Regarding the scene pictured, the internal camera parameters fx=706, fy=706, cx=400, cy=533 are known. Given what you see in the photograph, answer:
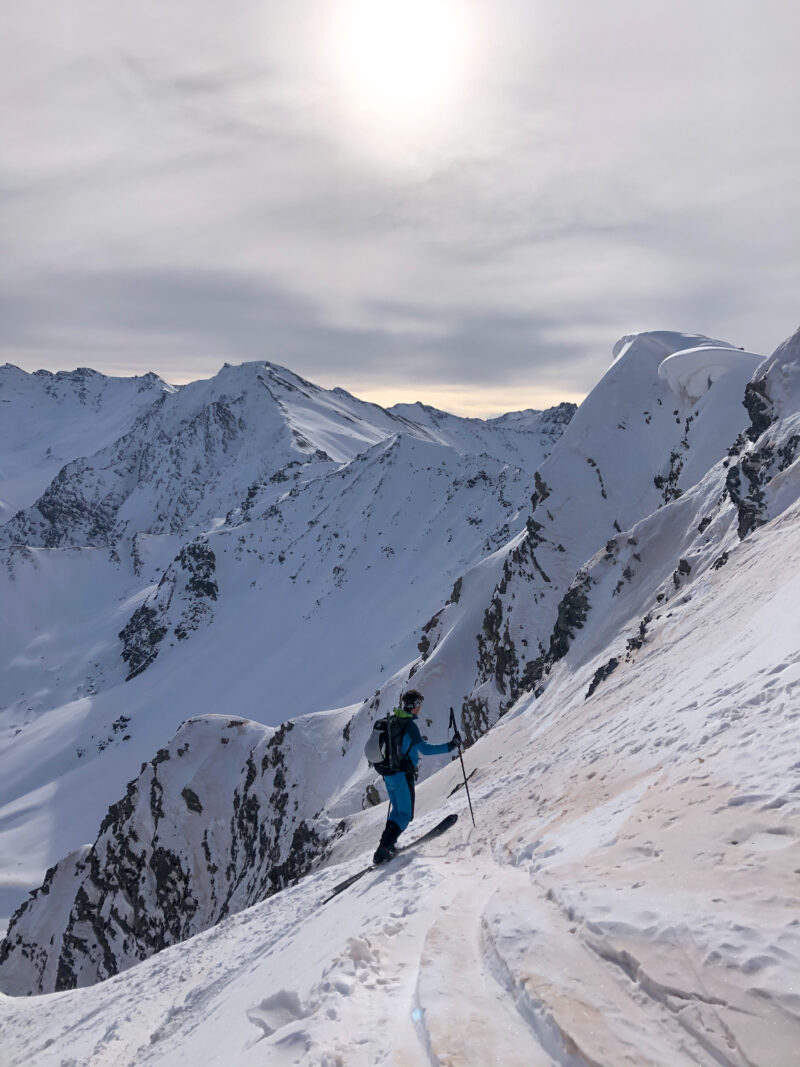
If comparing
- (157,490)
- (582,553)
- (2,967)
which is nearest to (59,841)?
(2,967)

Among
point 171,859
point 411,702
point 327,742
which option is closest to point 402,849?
point 411,702

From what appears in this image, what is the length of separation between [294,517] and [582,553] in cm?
7557

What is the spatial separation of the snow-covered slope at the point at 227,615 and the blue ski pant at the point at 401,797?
166ft

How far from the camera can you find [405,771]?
30.8 ft

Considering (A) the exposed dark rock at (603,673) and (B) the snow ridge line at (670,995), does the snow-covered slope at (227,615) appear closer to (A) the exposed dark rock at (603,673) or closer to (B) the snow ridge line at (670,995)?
(A) the exposed dark rock at (603,673)

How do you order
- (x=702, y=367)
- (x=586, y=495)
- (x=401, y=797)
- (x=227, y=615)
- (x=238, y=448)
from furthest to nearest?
(x=238, y=448), (x=227, y=615), (x=586, y=495), (x=702, y=367), (x=401, y=797)

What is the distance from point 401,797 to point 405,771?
19.0 inches

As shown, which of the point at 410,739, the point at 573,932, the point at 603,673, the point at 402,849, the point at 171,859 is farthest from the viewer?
the point at 171,859

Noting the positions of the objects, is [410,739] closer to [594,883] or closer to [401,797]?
[401,797]

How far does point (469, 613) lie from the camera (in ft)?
134

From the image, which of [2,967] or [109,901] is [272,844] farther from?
[2,967]

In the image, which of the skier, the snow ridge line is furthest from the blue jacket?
the snow ridge line

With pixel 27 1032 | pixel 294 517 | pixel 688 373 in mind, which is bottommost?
pixel 27 1032

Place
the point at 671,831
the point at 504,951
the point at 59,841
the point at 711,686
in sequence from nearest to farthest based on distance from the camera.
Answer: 1. the point at 504,951
2. the point at 671,831
3. the point at 711,686
4. the point at 59,841
